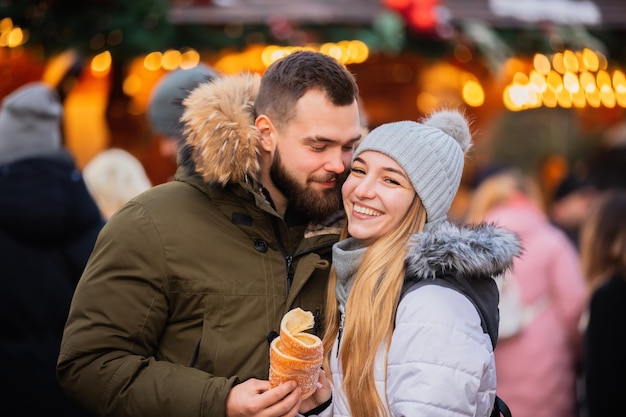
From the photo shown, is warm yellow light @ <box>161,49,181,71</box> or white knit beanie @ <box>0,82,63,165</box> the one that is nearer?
white knit beanie @ <box>0,82,63,165</box>

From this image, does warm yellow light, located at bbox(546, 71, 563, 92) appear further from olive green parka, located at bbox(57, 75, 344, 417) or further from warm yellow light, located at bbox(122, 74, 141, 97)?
olive green parka, located at bbox(57, 75, 344, 417)

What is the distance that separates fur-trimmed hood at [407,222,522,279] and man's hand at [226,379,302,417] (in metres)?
0.56

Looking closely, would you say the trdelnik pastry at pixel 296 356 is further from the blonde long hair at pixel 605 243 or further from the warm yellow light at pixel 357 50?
the warm yellow light at pixel 357 50

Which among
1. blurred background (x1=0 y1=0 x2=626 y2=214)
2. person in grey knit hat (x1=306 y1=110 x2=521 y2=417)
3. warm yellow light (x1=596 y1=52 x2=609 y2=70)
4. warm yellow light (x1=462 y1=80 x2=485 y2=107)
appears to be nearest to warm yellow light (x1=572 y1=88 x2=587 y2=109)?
blurred background (x1=0 y1=0 x2=626 y2=214)

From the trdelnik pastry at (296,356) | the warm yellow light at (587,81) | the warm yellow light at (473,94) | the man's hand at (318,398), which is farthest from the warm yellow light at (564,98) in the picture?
the trdelnik pastry at (296,356)

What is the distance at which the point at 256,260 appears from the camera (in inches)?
112

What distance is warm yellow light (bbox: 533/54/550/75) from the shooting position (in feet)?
29.0

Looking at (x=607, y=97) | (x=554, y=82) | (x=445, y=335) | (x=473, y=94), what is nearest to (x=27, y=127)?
(x=445, y=335)

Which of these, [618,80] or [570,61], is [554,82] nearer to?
[570,61]

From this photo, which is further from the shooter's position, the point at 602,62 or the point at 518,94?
the point at 518,94

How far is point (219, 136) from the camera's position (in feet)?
9.35

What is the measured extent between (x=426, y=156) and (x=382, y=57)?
705 centimetres

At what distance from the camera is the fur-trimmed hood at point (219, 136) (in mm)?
2844

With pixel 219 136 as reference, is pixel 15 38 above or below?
below
